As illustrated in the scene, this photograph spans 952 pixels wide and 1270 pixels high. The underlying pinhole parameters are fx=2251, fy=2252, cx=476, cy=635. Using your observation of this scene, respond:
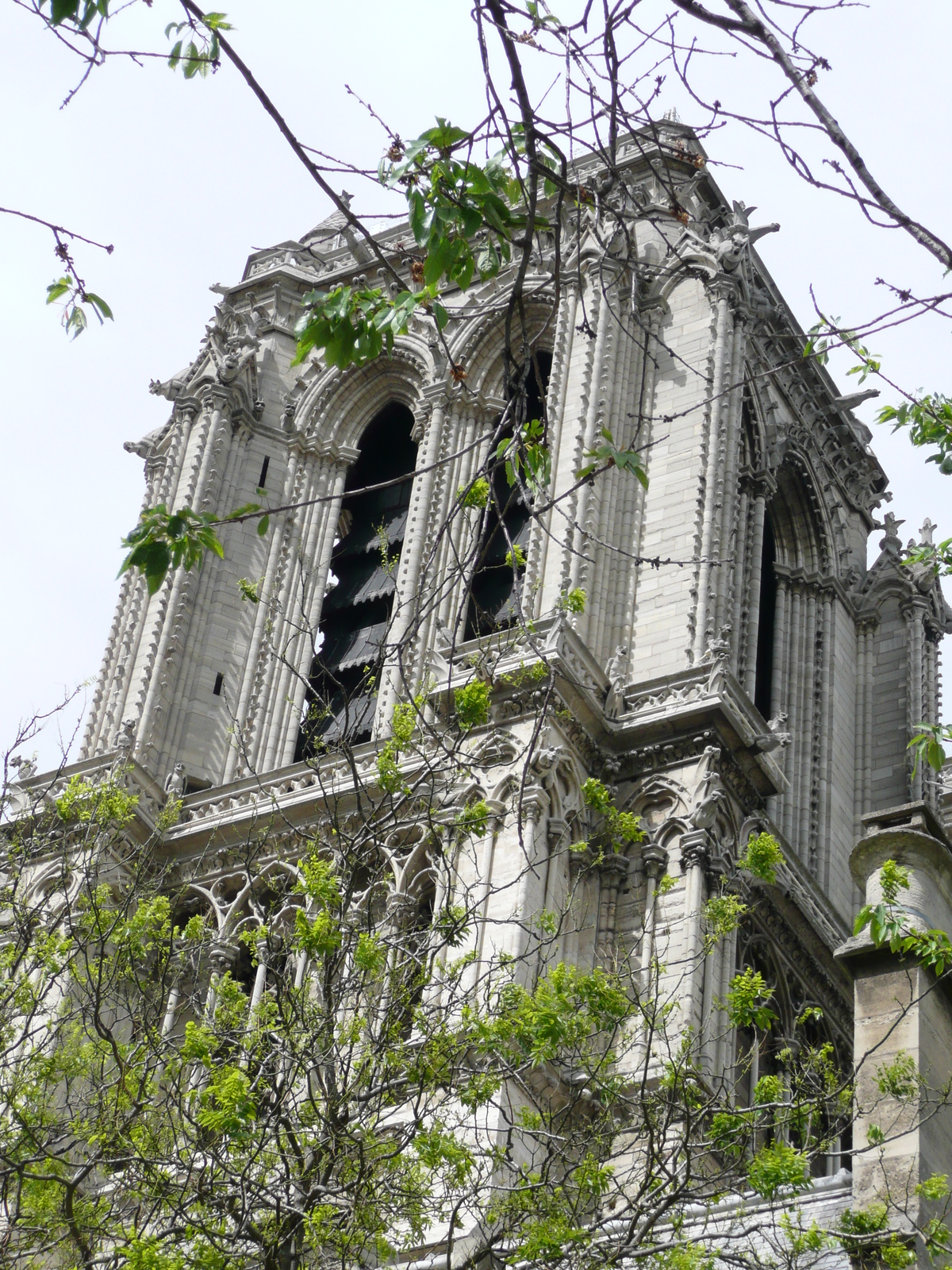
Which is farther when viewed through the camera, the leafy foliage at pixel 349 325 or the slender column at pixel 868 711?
the slender column at pixel 868 711

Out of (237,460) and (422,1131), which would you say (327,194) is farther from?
(237,460)

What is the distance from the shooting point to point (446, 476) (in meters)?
34.2

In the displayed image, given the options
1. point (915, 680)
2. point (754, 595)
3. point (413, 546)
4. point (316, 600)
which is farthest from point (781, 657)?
point (316, 600)

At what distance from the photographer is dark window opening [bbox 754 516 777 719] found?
116 feet

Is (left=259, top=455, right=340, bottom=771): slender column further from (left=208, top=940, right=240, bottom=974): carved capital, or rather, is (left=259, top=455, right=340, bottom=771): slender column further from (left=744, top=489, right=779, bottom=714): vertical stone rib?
(left=744, top=489, right=779, bottom=714): vertical stone rib

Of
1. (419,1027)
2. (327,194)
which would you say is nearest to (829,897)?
(419,1027)

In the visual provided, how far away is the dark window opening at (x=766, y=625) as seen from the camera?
35.4m

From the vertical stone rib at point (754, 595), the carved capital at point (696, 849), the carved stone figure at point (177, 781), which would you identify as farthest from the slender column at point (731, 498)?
the carved stone figure at point (177, 781)

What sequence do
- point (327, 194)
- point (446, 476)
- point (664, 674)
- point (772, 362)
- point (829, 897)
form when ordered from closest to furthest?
point (327, 194) → point (664, 674) → point (829, 897) → point (446, 476) → point (772, 362)

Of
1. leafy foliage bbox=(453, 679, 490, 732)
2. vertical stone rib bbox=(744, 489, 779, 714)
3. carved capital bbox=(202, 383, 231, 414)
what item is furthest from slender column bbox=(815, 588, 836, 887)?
leafy foliage bbox=(453, 679, 490, 732)

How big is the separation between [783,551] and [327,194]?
2811cm

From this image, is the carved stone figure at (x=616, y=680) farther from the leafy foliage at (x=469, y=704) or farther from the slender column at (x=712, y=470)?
the leafy foliage at (x=469, y=704)

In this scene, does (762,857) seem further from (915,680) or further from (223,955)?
(915,680)

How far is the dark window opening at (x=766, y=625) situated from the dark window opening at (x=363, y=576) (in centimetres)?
586
